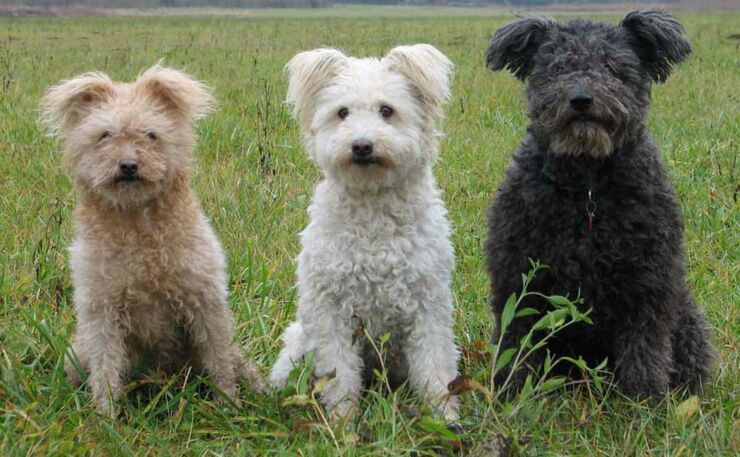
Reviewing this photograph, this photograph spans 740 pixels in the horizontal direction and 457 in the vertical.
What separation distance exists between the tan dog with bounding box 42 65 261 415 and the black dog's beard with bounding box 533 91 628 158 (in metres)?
1.63

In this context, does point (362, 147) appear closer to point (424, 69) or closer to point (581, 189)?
point (424, 69)

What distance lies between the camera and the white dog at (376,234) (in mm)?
3959

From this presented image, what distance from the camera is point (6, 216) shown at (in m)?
6.18

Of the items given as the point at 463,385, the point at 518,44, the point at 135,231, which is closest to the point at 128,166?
the point at 135,231

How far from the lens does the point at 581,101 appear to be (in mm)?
3756

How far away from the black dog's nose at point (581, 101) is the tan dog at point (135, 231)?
5.63 ft

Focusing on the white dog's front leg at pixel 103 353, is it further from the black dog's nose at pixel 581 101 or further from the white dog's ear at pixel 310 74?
the black dog's nose at pixel 581 101

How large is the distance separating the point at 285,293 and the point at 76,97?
1.81 meters

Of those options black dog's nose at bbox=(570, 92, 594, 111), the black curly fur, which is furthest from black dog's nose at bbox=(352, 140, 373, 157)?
black dog's nose at bbox=(570, 92, 594, 111)

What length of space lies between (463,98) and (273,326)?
562 cm

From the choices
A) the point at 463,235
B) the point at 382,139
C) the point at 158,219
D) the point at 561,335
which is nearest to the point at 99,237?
the point at 158,219

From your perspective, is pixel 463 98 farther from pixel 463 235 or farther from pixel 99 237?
pixel 99 237

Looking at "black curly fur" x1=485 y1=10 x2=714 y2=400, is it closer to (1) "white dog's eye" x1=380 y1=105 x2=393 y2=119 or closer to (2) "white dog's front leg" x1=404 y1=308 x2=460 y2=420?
(2) "white dog's front leg" x1=404 y1=308 x2=460 y2=420

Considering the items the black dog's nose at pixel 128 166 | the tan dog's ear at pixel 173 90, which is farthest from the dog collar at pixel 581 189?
the black dog's nose at pixel 128 166
